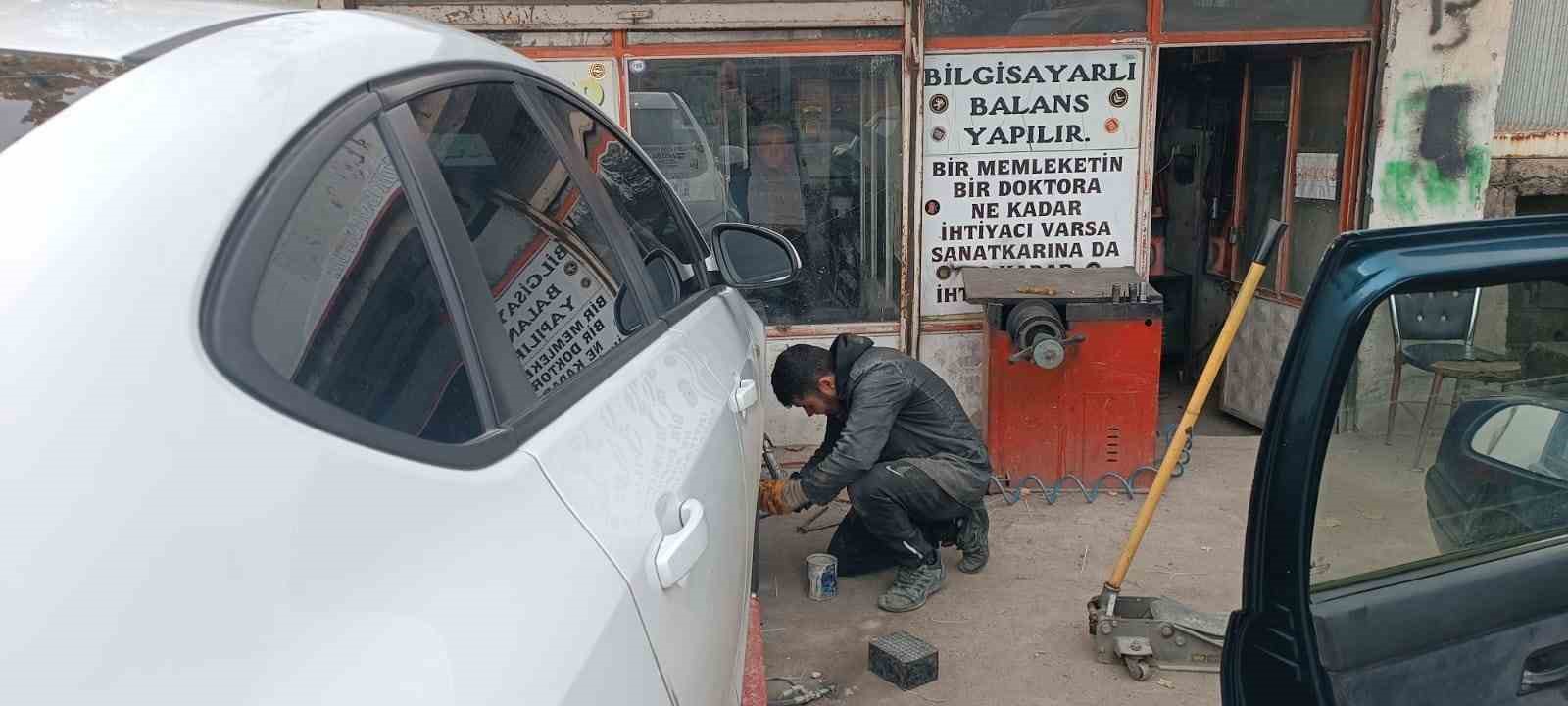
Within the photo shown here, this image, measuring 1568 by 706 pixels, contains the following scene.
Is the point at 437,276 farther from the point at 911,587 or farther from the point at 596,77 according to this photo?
the point at 596,77

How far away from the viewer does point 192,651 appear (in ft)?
2.64

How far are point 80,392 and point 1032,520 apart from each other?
184 inches

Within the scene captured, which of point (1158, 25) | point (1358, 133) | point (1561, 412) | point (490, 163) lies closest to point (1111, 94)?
point (1158, 25)

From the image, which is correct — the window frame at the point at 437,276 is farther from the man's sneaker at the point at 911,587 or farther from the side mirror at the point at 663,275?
the man's sneaker at the point at 911,587

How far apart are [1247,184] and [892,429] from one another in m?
3.58

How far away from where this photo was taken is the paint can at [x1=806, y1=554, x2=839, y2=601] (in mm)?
4367

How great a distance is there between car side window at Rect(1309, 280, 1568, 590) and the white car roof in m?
1.72

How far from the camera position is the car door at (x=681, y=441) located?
1.43 metres

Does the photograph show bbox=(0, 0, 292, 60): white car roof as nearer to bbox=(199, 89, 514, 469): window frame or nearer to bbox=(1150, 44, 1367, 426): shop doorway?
bbox=(199, 89, 514, 469): window frame

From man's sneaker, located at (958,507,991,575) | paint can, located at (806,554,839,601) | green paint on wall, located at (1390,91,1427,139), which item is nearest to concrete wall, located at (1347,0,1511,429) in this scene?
green paint on wall, located at (1390,91,1427,139)

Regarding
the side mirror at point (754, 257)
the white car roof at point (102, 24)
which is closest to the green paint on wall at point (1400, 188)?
the side mirror at point (754, 257)

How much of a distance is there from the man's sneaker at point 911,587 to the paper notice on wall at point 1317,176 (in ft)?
10.5

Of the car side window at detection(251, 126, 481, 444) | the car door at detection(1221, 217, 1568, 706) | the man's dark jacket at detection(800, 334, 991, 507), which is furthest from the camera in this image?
the man's dark jacket at detection(800, 334, 991, 507)

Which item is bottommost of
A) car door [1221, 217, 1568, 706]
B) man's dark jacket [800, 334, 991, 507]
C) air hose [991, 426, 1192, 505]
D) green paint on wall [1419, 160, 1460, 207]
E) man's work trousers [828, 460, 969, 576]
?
air hose [991, 426, 1192, 505]
